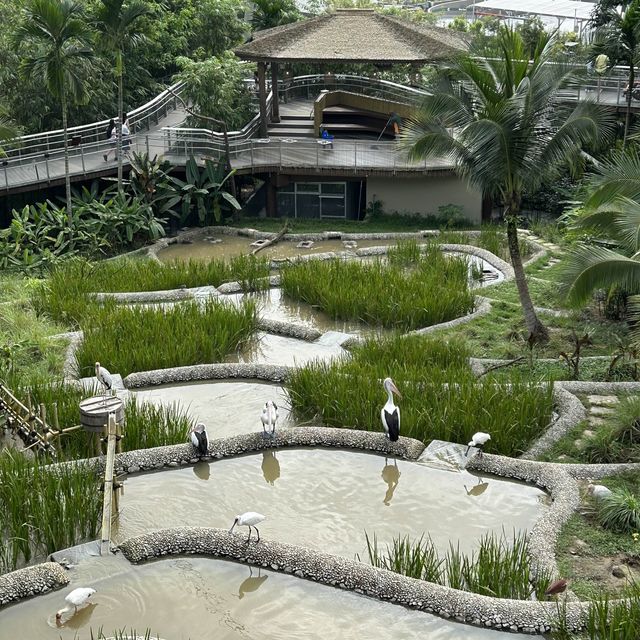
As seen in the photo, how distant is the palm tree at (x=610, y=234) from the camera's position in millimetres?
11148

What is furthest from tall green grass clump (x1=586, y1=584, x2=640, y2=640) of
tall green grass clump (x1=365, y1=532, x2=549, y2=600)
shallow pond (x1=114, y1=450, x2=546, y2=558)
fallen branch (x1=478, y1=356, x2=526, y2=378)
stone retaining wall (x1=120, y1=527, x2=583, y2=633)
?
fallen branch (x1=478, y1=356, x2=526, y2=378)

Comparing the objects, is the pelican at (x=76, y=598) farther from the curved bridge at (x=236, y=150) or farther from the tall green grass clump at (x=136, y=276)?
the curved bridge at (x=236, y=150)

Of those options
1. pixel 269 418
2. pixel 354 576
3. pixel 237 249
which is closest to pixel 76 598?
pixel 354 576

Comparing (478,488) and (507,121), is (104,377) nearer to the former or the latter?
(478,488)

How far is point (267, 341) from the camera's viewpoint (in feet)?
50.9

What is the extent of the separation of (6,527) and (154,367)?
15.1ft

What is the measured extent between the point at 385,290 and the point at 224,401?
13.8ft

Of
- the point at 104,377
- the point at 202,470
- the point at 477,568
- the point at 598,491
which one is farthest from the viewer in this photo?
the point at 104,377

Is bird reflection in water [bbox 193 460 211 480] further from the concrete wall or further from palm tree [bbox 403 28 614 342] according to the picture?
the concrete wall

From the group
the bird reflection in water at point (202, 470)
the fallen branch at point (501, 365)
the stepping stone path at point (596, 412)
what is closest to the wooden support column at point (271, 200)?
the fallen branch at point (501, 365)

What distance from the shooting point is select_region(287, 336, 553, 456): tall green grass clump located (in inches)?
450

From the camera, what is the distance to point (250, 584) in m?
9.00

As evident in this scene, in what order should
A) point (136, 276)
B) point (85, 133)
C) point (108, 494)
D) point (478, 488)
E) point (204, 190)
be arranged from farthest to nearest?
point (85, 133) < point (204, 190) < point (136, 276) < point (478, 488) < point (108, 494)

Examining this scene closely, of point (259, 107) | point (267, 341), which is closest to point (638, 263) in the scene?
point (267, 341)
